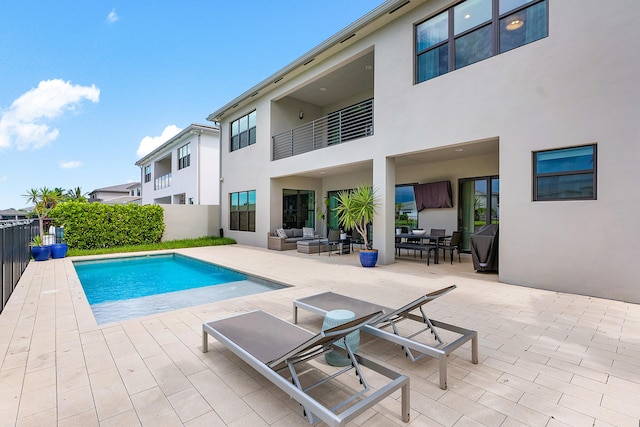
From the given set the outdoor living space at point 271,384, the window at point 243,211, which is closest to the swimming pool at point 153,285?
the outdoor living space at point 271,384

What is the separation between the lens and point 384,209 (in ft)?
28.5

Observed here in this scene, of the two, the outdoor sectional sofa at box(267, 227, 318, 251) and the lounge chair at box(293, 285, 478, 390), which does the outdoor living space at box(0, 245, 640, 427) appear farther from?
the outdoor sectional sofa at box(267, 227, 318, 251)

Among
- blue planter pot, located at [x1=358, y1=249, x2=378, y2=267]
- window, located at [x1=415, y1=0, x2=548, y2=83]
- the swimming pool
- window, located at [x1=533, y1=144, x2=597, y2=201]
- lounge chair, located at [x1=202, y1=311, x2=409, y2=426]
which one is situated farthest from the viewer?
blue planter pot, located at [x1=358, y1=249, x2=378, y2=267]

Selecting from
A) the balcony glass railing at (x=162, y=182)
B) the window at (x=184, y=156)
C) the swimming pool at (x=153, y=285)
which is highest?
the window at (x=184, y=156)

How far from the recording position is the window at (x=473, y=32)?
6.23m

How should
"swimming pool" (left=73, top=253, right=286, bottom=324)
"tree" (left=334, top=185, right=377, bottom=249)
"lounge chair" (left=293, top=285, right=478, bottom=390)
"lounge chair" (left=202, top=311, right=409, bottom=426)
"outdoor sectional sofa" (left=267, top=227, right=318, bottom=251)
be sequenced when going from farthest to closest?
"outdoor sectional sofa" (left=267, top=227, right=318, bottom=251) < "tree" (left=334, top=185, right=377, bottom=249) < "swimming pool" (left=73, top=253, right=286, bottom=324) < "lounge chair" (left=293, top=285, right=478, bottom=390) < "lounge chair" (left=202, top=311, right=409, bottom=426)

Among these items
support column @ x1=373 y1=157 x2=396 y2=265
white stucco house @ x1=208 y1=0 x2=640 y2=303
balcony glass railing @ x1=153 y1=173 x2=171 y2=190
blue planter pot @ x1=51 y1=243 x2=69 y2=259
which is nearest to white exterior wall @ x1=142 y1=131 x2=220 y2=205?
balcony glass railing @ x1=153 y1=173 x2=171 y2=190

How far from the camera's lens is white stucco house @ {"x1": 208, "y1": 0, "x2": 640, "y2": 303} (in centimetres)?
521

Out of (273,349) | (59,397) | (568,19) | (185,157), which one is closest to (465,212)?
(568,19)

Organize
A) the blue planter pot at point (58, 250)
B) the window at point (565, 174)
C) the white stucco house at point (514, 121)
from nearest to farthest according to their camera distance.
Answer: the white stucco house at point (514, 121)
the window at point (565, 174)
the blue planter pot at point (58, 250)

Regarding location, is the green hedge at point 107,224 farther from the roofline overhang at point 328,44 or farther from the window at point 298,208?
the roofline overhang at point 328,44

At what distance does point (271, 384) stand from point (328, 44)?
960 centimetres

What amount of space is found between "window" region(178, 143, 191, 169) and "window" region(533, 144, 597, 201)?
1899cm

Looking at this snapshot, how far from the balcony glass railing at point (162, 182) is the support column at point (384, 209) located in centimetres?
1962
